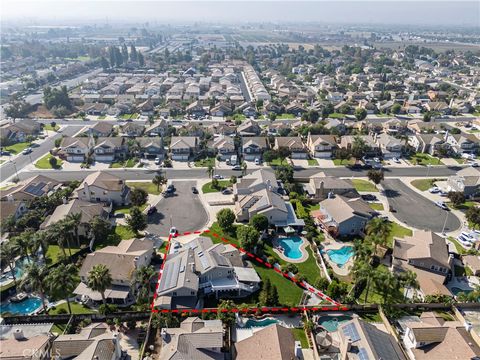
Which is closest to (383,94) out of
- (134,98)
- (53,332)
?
(134,98)

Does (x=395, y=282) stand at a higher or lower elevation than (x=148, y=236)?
higher

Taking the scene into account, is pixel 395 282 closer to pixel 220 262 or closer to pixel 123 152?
pixel 220 262

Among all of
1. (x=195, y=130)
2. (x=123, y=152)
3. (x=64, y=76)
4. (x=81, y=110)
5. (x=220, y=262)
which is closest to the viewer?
→ (x=220, y=262)

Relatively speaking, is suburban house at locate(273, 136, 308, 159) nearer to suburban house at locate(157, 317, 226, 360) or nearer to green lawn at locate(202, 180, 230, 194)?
green lawn at locate(202, 180, 230, 194)

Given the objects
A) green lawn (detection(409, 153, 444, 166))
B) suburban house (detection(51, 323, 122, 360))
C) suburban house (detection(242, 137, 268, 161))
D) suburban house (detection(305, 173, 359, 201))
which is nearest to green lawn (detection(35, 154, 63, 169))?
suburban house (detection(242, 137, 268, 161))

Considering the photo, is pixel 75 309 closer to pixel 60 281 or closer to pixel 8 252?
pixel 60 281

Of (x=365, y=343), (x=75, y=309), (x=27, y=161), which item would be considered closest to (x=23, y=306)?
(x=75, y=309)

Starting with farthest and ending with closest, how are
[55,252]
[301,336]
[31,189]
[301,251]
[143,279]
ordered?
[31,189] → [301,251] → [55,252] → [143,279] → [301,336]
